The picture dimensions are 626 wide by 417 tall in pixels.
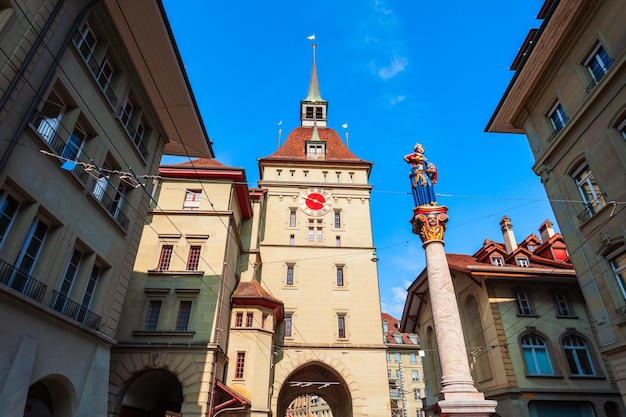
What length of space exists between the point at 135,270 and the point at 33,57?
1388 centimetres

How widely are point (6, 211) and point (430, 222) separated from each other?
11931 millimetres

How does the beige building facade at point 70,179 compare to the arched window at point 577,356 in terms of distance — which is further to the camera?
the arched window at point 577,356

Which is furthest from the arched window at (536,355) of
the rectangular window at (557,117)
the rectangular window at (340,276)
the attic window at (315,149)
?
the attic window at (315,149)

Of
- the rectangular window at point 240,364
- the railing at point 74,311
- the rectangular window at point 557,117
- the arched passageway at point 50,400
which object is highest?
the rectangular window at point 557,117

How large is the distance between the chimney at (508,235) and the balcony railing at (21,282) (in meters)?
27.1

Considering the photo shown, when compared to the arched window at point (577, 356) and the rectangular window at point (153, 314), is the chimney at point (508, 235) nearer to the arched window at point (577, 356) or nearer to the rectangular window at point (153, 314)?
the arched window at point (577, 356)

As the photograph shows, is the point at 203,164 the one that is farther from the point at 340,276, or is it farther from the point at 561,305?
the point at 561,305

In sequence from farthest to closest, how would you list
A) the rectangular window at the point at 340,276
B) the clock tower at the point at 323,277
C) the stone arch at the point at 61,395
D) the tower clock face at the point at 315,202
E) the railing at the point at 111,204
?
the tower clock face at the point at 315,202 < the rectangular window at the point at 340,276 < the clock tower at the point at 323,277 < the railing at the point at 111,204 < the stone arch at the point at 61,395

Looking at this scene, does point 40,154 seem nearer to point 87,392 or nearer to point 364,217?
point 87,392

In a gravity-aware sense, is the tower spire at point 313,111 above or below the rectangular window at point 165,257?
above

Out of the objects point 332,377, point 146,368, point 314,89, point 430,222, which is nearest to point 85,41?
point 430,222

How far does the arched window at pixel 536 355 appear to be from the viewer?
19344 millimetres

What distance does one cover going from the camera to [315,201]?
3481cm

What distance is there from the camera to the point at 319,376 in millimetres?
31938
